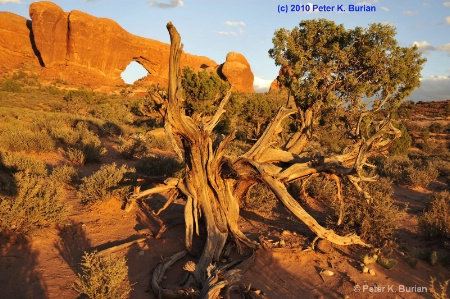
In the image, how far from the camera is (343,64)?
8.95 m

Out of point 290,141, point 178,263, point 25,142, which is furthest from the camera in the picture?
point 25,142

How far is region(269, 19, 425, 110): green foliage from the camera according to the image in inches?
337

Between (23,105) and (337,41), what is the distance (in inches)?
991

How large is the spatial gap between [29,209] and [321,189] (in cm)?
692

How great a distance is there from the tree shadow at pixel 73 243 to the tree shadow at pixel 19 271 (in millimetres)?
400

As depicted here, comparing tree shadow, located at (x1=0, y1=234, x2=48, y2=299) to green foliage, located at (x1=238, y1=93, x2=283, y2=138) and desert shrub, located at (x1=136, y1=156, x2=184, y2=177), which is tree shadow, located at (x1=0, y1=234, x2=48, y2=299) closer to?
desert shrub, located at (x1=136, y1=156, x2=184, y2=177)

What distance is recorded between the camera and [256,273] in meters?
4.64

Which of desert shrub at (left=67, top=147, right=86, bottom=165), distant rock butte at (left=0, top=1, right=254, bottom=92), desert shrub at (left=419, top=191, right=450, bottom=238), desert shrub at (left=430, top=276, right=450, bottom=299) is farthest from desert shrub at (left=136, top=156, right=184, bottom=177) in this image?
distant rock butte at (left=0, top=1, right=254, bottom=92)

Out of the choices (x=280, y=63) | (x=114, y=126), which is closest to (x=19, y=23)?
(x=114, y=126)

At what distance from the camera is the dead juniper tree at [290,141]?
4.64m

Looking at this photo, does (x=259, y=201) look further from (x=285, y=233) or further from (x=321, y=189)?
(x=321, y=189)

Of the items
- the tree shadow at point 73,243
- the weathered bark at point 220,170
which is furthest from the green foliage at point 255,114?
the tree shadow at point 73,243

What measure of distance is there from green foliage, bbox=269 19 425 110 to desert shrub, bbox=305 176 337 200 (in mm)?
2211

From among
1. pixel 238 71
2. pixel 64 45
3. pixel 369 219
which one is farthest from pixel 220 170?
pixel 238 71
